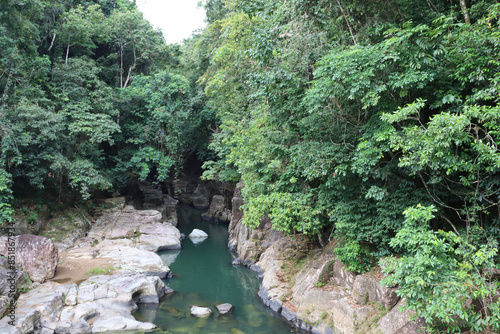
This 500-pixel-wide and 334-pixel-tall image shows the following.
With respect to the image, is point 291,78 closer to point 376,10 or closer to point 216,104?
point 376,10

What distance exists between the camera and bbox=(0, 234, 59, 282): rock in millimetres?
10703

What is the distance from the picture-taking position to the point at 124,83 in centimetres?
2275

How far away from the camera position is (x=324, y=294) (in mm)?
9328

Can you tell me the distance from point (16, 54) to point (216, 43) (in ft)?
32.5

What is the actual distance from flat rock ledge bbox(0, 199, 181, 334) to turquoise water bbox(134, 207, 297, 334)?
618 millimetres

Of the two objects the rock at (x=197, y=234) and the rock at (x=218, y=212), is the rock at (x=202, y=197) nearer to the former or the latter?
the rock at (x=218, y=212)

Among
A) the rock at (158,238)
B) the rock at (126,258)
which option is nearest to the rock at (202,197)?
the rock at (158,238)

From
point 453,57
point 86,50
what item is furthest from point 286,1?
point 86,50

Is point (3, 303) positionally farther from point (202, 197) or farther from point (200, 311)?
point (202, 197)

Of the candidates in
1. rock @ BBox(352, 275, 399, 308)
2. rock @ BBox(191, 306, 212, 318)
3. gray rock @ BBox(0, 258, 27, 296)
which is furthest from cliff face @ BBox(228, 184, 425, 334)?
gray rock @ BBox(0, 258, 27, 296)

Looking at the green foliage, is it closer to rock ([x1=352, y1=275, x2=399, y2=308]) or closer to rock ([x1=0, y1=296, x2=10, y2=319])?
rock ([x1=352, y1=275, x2=399, y2=308])

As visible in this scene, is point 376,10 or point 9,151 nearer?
point 376,10

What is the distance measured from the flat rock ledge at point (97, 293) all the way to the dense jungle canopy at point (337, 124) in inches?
128

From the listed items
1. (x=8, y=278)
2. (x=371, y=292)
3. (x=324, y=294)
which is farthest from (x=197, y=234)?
(x=371, y=292)
